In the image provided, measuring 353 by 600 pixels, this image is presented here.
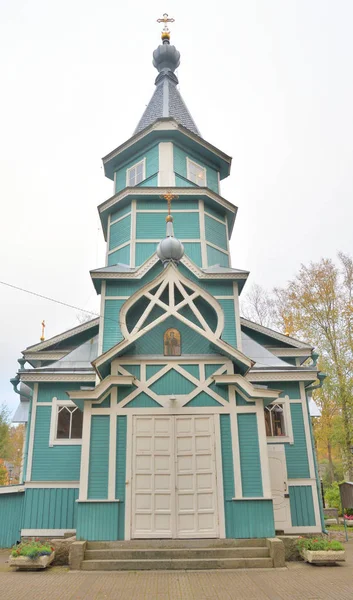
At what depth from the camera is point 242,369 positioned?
33.9 feet

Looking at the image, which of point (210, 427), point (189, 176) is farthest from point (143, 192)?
point (210, 427)

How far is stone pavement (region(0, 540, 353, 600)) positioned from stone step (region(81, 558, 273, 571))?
0.63 feet

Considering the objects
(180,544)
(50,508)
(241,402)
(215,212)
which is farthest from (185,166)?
(180,544)

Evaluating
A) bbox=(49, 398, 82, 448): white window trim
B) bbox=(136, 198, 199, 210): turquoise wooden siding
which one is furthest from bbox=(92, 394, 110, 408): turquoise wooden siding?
bbox=(136, 198, 199, 210): turquoise wooden siding

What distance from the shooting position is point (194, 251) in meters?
14.2

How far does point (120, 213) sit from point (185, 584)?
444 inches

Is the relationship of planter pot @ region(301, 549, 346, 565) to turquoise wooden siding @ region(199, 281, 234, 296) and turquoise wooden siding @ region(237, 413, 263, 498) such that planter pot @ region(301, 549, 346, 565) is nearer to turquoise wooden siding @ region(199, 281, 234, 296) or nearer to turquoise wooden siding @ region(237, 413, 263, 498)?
turquoise wooden siding @ region(237, 413, 263, 498)

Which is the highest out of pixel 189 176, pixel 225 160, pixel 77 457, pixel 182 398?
pixel 225 160

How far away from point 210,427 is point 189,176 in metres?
9.57

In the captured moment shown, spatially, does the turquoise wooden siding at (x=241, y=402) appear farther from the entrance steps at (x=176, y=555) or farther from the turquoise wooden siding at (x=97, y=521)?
the turquoise wooden siding at (x=97, y=521)

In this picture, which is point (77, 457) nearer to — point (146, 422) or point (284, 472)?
point (146, 422)

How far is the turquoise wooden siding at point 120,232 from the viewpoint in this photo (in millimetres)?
14747

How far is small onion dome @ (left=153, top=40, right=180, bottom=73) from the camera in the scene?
816 inches

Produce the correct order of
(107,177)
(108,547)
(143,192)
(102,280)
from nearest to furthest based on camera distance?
(108,547) → (102,280) → (143,192) → (107,177)
